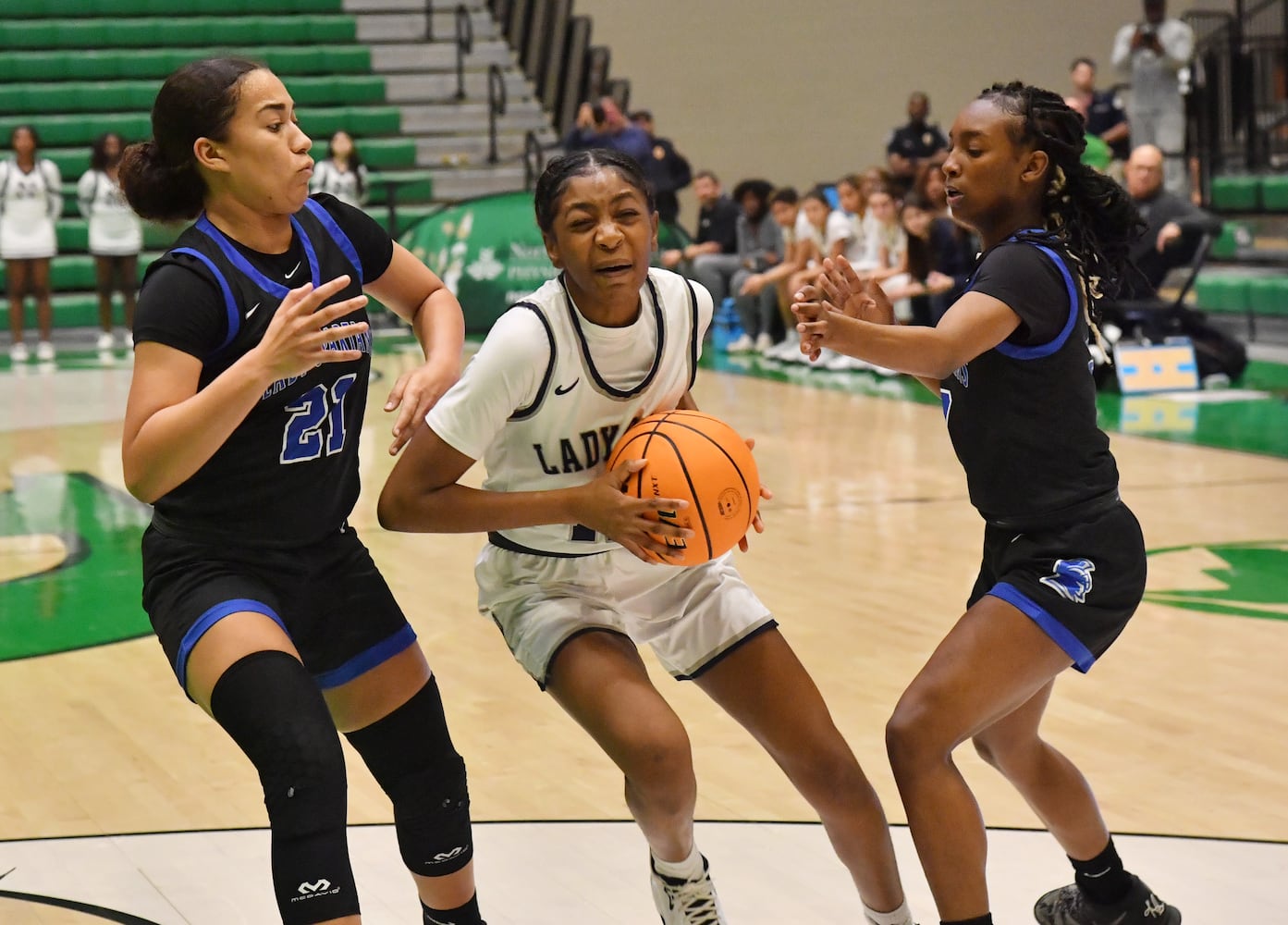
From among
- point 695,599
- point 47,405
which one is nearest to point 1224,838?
point 695,599

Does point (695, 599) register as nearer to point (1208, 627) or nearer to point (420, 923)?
point (420, 923)

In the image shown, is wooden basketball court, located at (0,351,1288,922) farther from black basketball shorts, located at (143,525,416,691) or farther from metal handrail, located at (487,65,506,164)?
metal handrail, located at (487,65,506,164)

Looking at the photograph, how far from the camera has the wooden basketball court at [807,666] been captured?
408 cm

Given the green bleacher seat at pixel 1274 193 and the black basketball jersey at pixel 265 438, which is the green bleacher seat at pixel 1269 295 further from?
the black basketball jersey at pixel 265 438

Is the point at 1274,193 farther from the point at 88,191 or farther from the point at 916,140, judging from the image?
the point at 88,191

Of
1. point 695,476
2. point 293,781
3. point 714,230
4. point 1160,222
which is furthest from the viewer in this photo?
point 714,230

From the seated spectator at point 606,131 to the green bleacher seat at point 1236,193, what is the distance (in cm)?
529

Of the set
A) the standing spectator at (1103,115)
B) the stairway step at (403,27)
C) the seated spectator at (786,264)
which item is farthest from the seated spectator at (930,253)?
the stairway step at (403,27)

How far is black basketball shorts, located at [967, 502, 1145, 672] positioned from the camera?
10.00 feet

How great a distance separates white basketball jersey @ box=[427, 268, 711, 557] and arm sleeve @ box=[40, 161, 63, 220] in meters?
13.1

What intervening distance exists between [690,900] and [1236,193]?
13145 millimetres

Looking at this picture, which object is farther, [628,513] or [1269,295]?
[1269,295]

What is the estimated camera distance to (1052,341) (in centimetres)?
309

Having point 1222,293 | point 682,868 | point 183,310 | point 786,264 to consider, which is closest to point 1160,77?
point 1222,293
